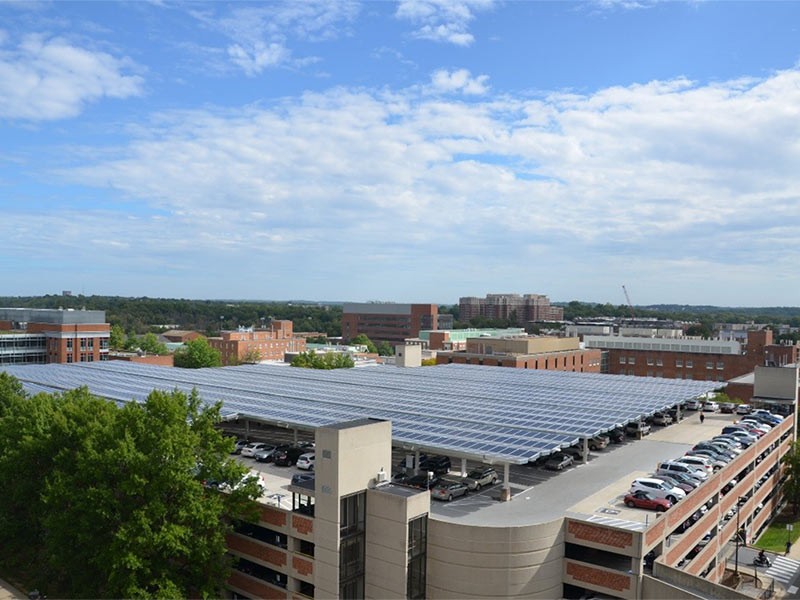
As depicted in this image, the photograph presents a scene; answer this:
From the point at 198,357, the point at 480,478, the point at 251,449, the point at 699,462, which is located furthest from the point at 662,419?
the point at 198,357

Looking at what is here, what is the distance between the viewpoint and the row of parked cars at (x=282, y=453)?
4422 centimetres

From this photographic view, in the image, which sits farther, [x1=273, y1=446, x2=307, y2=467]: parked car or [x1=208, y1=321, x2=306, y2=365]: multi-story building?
[x1=208, y1=321, x2=306, y2=365]: multi-story building

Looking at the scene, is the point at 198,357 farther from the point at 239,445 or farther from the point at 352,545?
the point at 352,545

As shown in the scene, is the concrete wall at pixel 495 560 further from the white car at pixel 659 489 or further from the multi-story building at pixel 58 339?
the multi-story building at pixel 58 339

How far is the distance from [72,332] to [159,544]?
Result: 9421cm

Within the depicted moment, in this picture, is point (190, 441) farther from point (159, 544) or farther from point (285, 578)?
point (285, 578)

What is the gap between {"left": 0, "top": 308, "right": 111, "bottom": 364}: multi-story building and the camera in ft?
368

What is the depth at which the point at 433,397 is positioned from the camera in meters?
61.2

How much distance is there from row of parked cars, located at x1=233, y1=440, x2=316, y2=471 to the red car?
20838 millimetres

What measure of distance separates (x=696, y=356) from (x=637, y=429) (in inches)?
2753

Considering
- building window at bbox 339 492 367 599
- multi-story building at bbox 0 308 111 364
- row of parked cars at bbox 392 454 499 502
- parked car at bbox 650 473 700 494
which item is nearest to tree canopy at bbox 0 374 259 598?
building window at bbox 339 492 367 599

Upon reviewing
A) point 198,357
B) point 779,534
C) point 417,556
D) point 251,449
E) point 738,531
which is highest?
point 198,357

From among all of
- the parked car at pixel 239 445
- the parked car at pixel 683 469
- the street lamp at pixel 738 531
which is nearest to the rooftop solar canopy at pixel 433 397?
the parked car at pixel 239 445

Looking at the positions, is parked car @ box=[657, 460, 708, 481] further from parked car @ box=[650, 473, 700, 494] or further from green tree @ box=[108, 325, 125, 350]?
green tree @ box=[108, 325, 125, 350]
